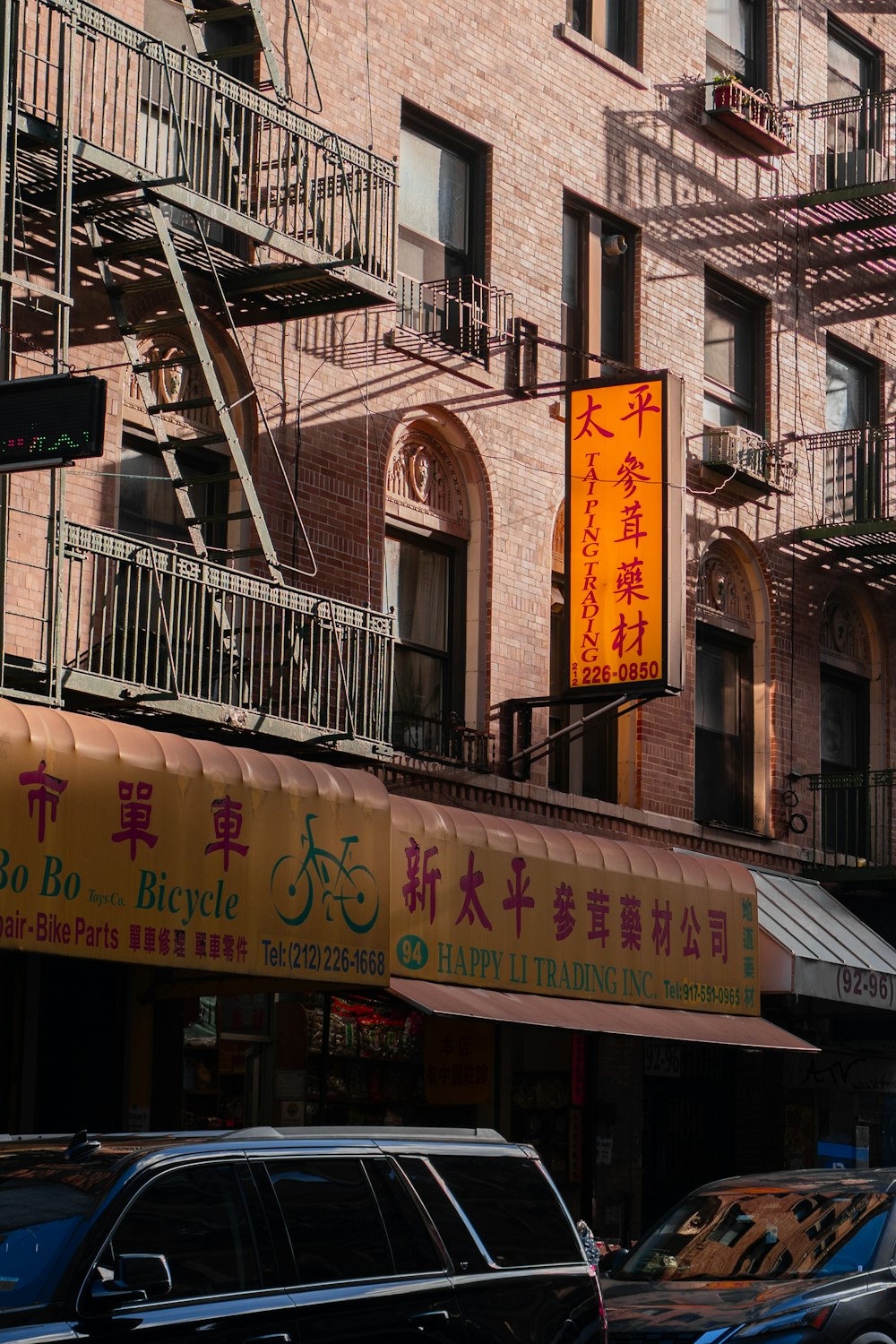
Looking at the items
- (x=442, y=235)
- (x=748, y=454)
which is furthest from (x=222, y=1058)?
(x=748, y=454)

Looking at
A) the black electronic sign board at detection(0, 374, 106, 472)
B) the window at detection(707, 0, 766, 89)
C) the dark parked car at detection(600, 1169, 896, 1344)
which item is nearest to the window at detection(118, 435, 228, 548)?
the black electronic sign board at detection(0, 374, 106, 472)

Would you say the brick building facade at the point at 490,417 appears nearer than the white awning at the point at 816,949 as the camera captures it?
Yes

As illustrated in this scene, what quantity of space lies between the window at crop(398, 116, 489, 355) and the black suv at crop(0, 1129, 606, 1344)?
10.3m

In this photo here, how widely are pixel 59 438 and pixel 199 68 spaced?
16.0 ft

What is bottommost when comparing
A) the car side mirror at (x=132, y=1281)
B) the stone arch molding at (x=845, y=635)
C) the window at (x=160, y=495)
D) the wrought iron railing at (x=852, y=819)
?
the car side mirror at (x=132, y=1281)

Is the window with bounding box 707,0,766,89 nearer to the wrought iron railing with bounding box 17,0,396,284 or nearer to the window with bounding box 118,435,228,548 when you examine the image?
the wrought iron railing with bounding box 17,0,396,284

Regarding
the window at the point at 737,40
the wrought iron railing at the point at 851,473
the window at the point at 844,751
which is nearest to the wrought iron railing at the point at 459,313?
the wrought iron railing at the point at 851,473

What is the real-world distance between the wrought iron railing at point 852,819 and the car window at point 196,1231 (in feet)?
49.8

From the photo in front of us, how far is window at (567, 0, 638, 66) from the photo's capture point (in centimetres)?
2019

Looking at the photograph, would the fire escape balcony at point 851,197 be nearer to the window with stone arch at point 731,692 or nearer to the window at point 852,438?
the window at point 852,438

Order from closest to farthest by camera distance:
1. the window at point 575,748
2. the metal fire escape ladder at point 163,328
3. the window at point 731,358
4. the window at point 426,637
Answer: the metal fire escape ladder at point 163,328
the window at point 426,637
the window at point 575,748
the window at point 731,358

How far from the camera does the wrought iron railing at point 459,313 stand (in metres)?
17.5

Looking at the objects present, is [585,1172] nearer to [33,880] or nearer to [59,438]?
[33,880]

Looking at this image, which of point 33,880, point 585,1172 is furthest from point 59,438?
point 585,1172
